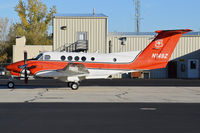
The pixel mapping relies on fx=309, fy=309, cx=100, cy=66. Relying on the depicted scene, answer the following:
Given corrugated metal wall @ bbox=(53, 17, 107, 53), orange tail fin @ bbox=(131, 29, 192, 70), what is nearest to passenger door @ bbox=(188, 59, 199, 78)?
corrugated metal wall @ bbox=(53, 17, 107, 53)

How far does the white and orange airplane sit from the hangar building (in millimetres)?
18003

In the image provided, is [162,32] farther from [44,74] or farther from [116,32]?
[116,32]

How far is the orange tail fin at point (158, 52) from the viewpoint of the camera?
23.2 meters

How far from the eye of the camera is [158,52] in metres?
23.4

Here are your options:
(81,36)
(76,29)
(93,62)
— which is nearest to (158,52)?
(93,62)

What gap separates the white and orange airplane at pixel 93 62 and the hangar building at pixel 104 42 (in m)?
18.0

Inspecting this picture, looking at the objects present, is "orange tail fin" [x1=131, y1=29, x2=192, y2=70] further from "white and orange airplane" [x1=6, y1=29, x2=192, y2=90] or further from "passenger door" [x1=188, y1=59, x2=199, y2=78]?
"passenger door" [x1=188, y1=59, x2=199, y2=78]

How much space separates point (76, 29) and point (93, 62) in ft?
64.9

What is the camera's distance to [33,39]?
64.3 meters

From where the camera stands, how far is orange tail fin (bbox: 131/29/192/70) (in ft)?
76.1

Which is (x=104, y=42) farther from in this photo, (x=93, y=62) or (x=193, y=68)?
(x=93, y=62)

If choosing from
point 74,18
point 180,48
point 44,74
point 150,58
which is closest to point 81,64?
point 44,74
